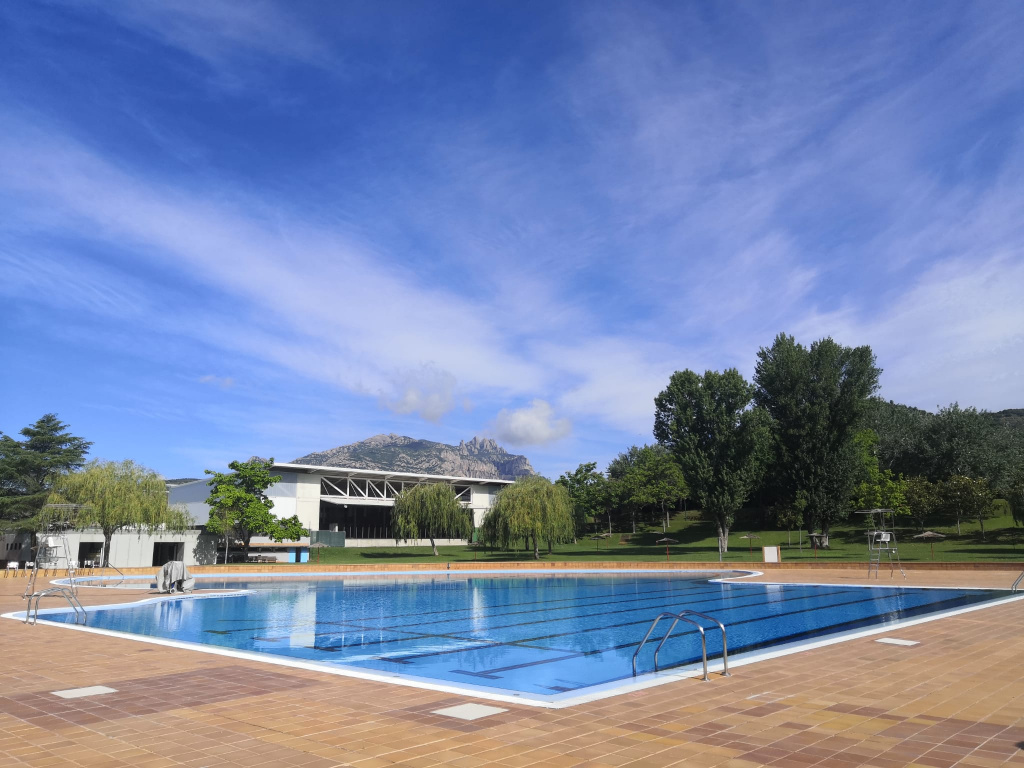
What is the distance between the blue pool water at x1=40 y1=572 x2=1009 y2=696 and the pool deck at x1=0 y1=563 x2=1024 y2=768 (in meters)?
1.86

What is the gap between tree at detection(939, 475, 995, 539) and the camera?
123 ft

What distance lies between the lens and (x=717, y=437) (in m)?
39.6

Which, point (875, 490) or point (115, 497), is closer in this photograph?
point (115, 497)

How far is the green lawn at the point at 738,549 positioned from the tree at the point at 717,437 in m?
3.34

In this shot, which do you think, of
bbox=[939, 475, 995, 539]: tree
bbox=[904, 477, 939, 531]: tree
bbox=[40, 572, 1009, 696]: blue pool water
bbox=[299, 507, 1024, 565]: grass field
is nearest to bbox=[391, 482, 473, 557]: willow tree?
bbox=[299, 507, 1024, 565]: grass field

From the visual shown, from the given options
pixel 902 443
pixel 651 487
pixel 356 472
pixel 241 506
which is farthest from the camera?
pixel 651 487

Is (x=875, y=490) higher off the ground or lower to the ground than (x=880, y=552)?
higher

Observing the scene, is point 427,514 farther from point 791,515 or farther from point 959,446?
point 959,446

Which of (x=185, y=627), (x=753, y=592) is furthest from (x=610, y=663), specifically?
(x=753, y=592)

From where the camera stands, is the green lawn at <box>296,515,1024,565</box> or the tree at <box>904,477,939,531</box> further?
the tree at <box>904,477,939,531</box>

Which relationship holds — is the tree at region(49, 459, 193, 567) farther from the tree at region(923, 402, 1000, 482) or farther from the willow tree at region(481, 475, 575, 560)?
the tree at region(923, 402, 1000, 482)

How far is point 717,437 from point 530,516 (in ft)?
39.6

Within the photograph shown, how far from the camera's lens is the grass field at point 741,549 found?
1240 inches

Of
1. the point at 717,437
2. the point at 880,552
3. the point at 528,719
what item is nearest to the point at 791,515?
the point at 717,437
